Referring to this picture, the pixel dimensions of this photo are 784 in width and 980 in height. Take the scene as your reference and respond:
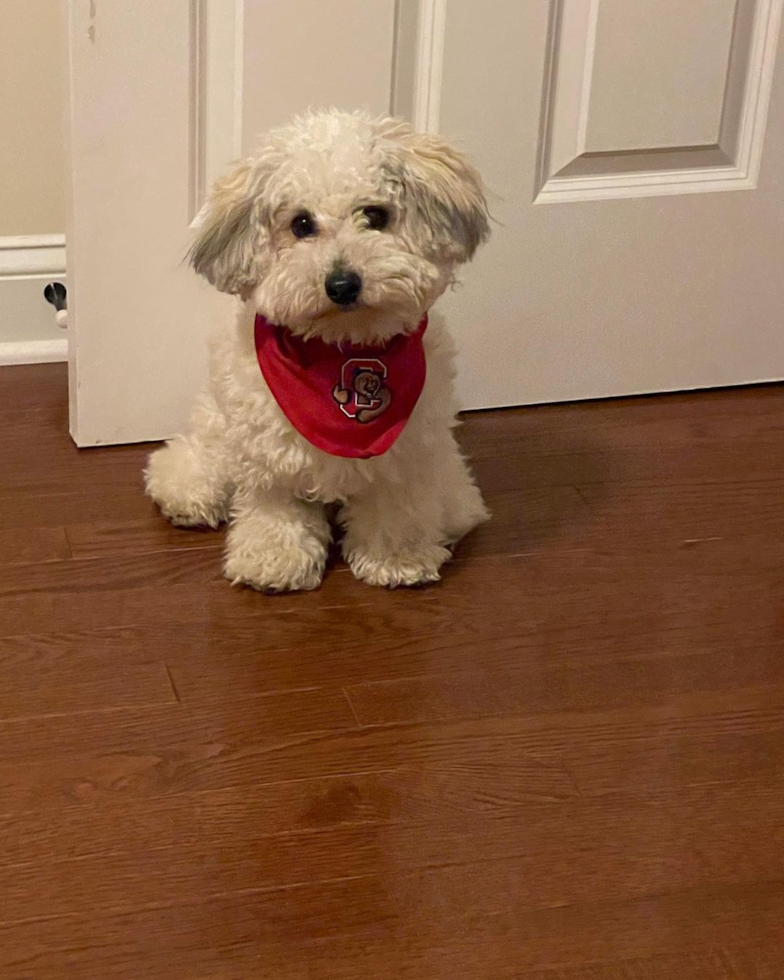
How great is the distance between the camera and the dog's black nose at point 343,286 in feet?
4.82

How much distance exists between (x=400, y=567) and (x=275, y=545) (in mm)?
161

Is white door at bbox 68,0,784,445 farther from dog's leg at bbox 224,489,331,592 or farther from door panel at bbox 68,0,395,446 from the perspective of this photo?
dog's leg at bbox 224,489,331,592

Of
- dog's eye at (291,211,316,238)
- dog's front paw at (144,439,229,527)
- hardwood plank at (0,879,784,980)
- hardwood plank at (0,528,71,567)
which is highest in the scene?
dog's eye at (291,211,316,238)

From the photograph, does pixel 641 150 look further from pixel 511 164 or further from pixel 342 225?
pixel 342 225

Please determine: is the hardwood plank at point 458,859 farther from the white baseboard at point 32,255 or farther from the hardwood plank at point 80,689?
the white baseboard at point 32,255

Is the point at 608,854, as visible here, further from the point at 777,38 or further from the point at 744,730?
the point at 777,38

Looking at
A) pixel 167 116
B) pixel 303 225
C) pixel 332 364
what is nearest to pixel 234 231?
pixel 303 225

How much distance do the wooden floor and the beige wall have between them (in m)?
0.38

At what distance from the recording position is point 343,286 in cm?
147

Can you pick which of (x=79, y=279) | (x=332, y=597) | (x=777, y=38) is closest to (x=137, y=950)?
(x=332, y=597)

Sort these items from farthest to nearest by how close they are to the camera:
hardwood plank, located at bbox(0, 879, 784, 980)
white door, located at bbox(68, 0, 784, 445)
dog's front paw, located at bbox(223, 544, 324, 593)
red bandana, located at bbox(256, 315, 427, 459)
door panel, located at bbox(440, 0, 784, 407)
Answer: door panel, located at bbox(440, 0, 784, 407) → white door, located at bbox(68, 0, 784, 445) → dog's front paw, located at bbox(223, 544, 324, 593) → red bandana, located at bbox(256, 315, 427, 459) → hardwood plank, located at bbox(0, 879, 784, 980)

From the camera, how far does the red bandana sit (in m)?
1.61

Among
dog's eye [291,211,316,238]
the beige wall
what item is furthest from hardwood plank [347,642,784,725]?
the beige wall

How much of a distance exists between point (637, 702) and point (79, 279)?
953 mm
